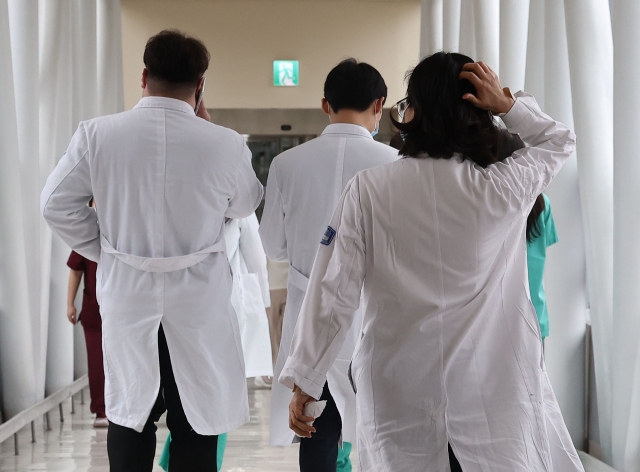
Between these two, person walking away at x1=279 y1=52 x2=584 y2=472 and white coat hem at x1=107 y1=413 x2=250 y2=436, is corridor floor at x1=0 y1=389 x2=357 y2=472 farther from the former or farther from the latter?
person walking away at x1=279 y1=52 x2=584 y2=472

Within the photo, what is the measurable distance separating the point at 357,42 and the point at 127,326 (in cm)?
610

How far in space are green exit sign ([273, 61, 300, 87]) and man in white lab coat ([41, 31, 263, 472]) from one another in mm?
5434

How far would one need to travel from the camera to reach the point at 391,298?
1609 mm

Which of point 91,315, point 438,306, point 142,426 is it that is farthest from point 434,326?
point 91,315

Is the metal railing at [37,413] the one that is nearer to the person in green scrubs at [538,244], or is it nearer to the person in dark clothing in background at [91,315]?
the person in dark clothing in background at [91,315]

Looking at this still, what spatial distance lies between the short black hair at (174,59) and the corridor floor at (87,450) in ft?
7.24

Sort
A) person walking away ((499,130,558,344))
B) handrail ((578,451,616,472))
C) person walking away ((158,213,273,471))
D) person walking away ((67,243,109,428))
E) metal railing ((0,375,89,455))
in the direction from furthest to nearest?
person walking away ((67,243,109,428))
metal railing ((0,375,89,455))
person walking away ((158,213,273,471))
handrail ((578,451,616,472))
person walking away ((499,130,558,344))

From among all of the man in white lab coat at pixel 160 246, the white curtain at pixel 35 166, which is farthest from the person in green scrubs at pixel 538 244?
the white curtain at pixel 35 166

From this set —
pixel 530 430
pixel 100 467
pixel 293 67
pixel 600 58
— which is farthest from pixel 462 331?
pixel 293 67

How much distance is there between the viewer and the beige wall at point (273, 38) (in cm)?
769

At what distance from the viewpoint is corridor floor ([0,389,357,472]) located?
3.87m

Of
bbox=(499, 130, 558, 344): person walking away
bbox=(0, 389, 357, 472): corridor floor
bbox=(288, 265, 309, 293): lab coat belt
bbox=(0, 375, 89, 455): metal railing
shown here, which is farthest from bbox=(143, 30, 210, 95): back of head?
bbox=(0, 375, 89, 455): metal railing

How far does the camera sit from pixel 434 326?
1.58m

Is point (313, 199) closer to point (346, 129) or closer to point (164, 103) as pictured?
point (346, 129)
